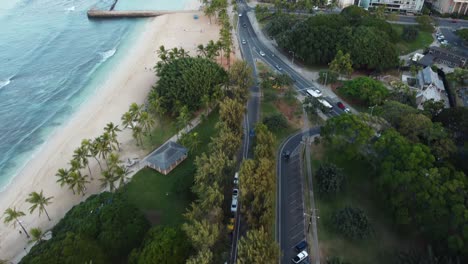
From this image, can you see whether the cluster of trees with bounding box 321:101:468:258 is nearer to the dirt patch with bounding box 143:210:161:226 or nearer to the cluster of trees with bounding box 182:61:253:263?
the cluster of trees with bounding box 182:61:253:263

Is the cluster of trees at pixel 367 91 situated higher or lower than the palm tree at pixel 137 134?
higher

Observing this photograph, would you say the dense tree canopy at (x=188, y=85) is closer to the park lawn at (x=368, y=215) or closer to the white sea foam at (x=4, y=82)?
the park lawn at (x=368, y=215)

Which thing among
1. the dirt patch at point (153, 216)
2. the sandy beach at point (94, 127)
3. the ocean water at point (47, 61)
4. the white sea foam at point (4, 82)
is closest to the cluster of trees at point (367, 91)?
the sandy beach at point (94, 127)

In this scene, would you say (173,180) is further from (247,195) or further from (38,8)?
(38,8)

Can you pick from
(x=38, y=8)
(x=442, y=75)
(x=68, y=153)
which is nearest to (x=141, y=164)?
(x=68, y=153)

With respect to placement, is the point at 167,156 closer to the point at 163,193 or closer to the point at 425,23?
the point at 163,193

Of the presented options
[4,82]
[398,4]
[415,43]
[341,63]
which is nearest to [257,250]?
[341,63]

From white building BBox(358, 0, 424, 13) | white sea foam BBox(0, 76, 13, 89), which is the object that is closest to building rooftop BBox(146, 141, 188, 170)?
white sea foam BBox(0, 76, 13, 89)
